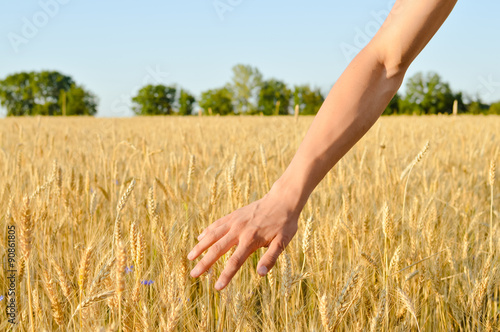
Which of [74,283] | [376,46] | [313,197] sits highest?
[376,46]

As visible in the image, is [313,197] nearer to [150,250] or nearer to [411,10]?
[150,250]

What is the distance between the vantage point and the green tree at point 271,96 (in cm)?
4879

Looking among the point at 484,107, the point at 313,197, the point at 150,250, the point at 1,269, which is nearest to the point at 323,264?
Answer: the point at 150,250

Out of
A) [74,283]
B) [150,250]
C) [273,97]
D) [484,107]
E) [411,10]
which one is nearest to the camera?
[411,10]

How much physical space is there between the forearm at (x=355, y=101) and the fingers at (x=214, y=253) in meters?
0.15

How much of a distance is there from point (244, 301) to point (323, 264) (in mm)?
393

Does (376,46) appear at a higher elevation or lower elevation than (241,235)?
higher

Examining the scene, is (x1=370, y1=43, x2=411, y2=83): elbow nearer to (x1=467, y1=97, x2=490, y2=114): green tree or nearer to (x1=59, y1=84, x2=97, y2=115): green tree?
(x1=467, y1=97, x2=490, y2=114): green tree

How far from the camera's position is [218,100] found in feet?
179

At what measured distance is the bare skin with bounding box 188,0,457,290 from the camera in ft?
3.10

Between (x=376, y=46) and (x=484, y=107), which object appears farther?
(x=484, y=107)

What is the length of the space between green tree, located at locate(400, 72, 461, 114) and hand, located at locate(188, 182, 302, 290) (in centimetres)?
5044

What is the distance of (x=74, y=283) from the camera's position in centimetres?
125

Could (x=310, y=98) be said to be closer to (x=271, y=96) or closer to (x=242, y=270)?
(x=271, y=96)
